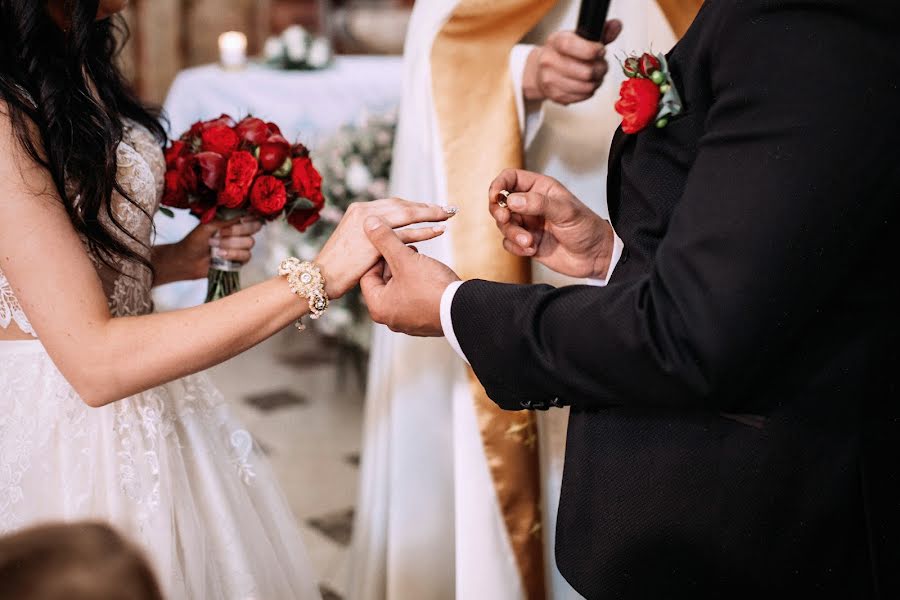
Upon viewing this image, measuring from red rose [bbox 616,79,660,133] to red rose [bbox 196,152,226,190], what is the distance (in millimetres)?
900

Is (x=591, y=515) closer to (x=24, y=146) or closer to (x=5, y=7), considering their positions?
(x=24, y=146)

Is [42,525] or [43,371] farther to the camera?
[43,371]

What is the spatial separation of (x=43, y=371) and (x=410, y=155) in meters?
1.03

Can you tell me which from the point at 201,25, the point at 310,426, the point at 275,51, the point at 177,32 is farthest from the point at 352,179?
the point at 201,25

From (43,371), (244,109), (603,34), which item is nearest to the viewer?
(43,371)

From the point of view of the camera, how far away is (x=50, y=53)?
63.4 inches

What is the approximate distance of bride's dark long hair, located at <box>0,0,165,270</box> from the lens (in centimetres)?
153

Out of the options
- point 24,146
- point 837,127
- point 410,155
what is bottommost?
point 410,155

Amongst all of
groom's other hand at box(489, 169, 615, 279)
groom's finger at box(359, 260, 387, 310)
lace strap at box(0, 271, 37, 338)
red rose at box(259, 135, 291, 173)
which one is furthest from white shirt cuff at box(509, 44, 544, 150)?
lace strap at box(0, 271, 37, 338)

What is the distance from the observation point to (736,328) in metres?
1.11

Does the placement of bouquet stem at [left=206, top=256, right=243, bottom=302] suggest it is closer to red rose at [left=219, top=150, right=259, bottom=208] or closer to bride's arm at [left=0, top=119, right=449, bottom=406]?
red rose at [left=219, top=150, right=259, bottom=208]

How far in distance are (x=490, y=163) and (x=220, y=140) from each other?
0.64 m

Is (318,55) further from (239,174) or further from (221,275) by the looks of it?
(239,174)

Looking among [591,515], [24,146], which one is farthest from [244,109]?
[591,515]
